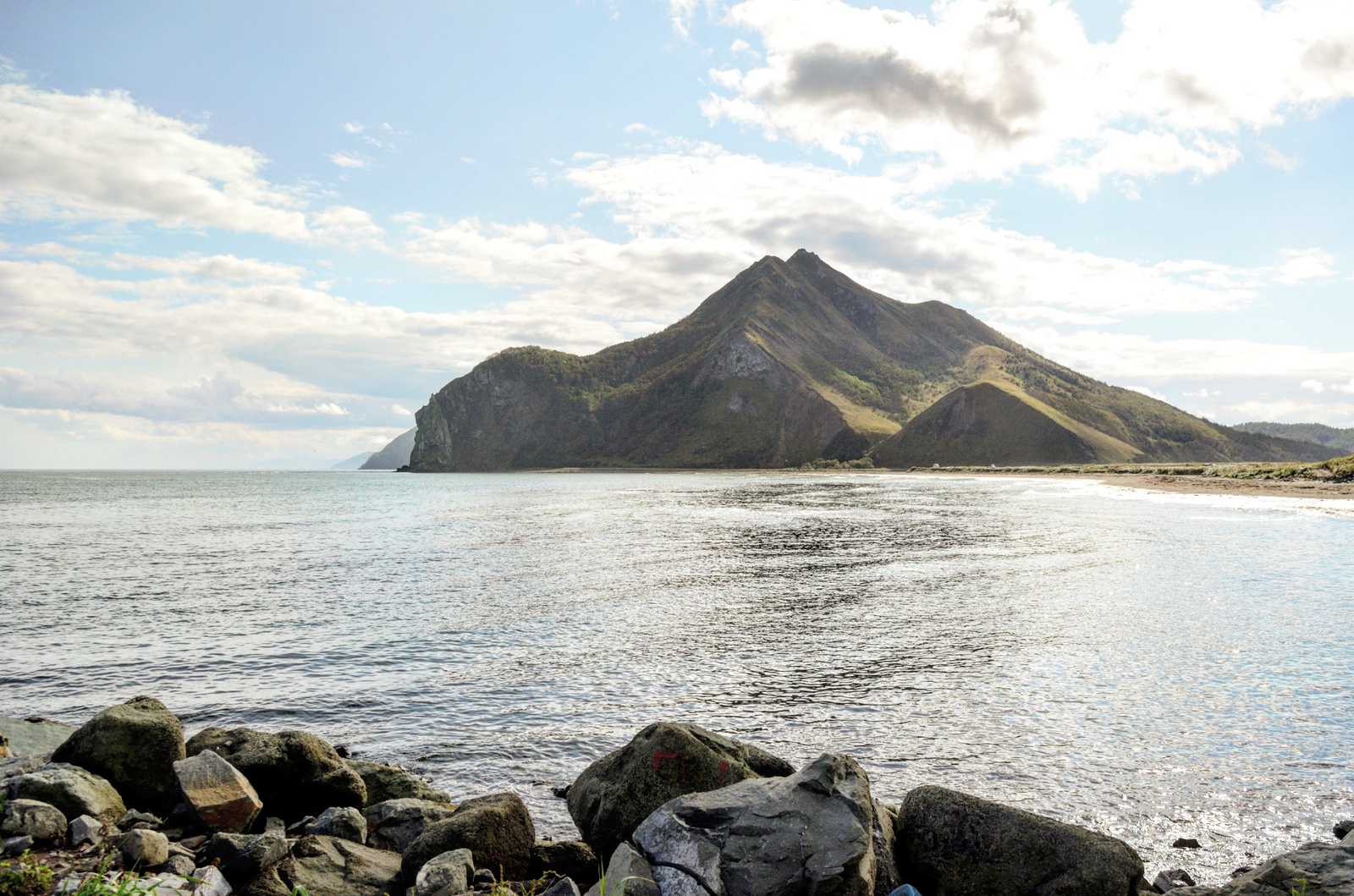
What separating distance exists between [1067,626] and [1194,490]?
288 ft

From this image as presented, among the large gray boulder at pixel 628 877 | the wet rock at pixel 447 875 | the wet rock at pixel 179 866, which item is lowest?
the wet rock at pixel 179 866

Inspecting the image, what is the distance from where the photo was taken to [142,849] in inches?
330

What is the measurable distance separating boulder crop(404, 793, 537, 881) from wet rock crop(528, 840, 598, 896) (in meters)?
0.11

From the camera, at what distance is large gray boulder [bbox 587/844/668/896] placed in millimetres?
7117

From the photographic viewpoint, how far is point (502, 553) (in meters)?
45.0

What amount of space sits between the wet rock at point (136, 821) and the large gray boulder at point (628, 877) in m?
6.19

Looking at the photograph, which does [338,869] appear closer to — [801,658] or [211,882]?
[211,882]

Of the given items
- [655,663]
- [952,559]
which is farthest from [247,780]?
[952,559]

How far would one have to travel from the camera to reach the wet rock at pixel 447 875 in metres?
7.98

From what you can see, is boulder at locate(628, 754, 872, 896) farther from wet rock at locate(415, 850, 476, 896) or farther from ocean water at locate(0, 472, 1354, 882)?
ocean water at locate(0, 472, 1354, 882)

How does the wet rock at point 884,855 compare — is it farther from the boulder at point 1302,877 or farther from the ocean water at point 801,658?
the ocean water at point 801,658

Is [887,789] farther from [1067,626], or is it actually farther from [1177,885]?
[1067,626]

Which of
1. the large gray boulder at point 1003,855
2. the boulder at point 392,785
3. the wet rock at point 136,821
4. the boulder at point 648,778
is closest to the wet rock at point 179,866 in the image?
the wet rock at point 136,821

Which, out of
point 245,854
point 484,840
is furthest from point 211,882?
point 484,840
